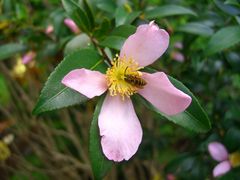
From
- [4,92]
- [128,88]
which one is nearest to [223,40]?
[128,88]

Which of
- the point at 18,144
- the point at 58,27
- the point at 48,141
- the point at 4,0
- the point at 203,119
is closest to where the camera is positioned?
the point at 203,119

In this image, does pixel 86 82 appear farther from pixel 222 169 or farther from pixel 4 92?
pixel 4 92

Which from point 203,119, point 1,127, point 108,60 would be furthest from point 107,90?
point 1,127

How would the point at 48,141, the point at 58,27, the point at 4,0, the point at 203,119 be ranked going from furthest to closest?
the point at 48,141 < the point at 4,0 < the point at 58,27 < the point at 203,119

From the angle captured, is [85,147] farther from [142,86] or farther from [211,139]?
[142,86]

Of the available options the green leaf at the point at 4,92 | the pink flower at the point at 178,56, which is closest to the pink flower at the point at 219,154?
the pink flower at the point at 178,56

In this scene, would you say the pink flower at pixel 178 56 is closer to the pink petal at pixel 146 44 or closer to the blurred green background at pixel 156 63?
the blurred green background at pixel 156 63

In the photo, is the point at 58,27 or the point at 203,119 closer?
the point at 203,119
